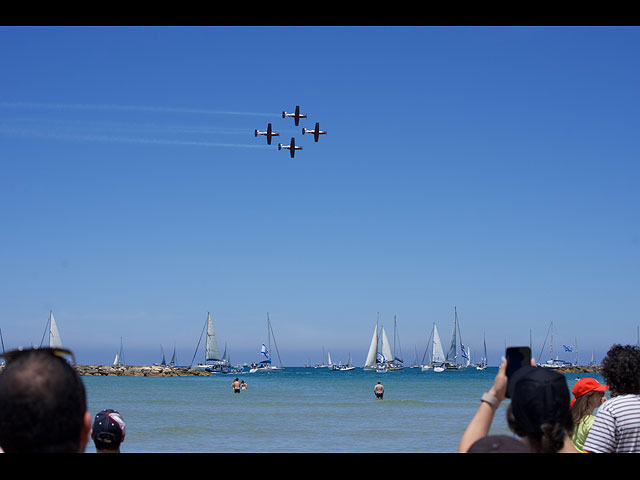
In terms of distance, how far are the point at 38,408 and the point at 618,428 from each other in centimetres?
321

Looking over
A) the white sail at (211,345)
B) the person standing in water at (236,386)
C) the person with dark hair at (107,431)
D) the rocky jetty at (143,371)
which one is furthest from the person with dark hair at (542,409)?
the rocky jetty at (143,371)

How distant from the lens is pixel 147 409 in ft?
143

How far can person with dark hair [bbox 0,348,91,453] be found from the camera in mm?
2088

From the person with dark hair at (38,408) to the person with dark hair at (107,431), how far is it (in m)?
3.44

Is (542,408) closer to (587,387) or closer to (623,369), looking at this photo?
(623,369)

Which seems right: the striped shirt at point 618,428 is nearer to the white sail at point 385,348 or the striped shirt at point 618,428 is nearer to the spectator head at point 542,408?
the spectator head at point 542,408

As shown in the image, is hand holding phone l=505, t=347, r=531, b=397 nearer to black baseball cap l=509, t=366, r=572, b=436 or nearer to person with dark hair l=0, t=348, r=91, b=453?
black baseball cap l=509, t=366, r=572, b=436

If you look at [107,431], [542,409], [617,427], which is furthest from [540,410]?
[107,431]

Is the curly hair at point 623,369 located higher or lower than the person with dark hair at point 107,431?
higher

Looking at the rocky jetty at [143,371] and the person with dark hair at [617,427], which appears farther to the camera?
the rocky jetty at [143,371]

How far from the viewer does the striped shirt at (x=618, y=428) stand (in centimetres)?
406

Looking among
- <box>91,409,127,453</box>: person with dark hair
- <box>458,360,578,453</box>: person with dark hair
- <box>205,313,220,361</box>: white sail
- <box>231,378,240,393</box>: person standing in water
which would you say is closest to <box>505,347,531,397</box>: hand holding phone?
<box>458,360,578,453</box>: person with dark hair
